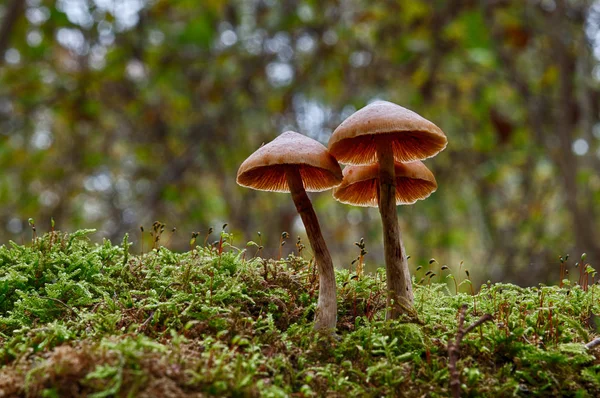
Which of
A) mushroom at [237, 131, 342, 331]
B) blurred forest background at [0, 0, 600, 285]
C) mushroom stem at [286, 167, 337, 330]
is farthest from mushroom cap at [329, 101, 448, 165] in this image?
blurred forest background at [0, 0, 600, 285]

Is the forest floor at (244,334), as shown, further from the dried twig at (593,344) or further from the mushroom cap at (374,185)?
the mushroom cap at (374,185)

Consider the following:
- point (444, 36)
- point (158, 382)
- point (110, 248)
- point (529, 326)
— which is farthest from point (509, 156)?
point (158, 382)

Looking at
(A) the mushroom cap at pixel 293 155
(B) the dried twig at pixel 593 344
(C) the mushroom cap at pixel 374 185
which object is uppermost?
(C) the mushroom cap at pixel 374 185

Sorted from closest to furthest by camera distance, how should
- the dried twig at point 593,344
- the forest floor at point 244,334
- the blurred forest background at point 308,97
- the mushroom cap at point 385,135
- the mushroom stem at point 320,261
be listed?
the forest floor at point 244,334 < the dried twig at point 593,344 < the mushroom cap at point 385,135 < the mushroom stem at point 320,261 < the blurred forest background at point 308,97

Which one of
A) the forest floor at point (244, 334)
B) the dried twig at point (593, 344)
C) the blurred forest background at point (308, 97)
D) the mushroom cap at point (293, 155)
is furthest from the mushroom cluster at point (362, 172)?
the blurred forest background at point (308, 97)

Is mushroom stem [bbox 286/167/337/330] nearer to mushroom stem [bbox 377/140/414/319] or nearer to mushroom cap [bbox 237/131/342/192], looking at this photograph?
mushroom cap [bbox 237/131/342/192]

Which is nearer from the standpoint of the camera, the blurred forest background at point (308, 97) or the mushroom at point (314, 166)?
the mushroom at point (314, 166)

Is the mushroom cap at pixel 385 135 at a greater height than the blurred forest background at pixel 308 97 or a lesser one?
lesser
